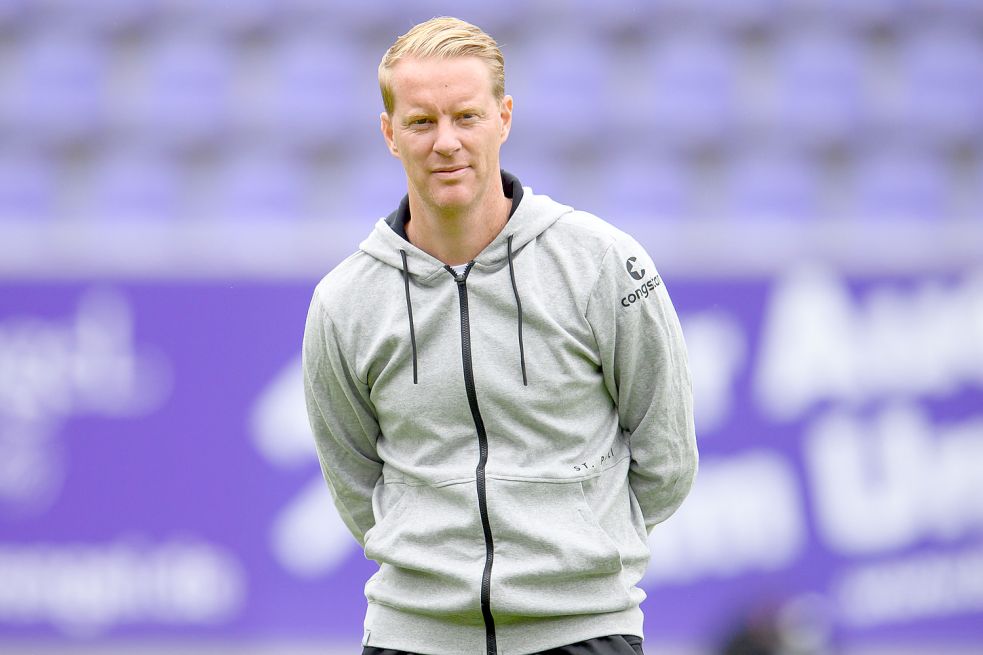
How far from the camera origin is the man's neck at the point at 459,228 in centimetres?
253

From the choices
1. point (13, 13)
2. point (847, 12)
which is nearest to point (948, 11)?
point (847, 12)

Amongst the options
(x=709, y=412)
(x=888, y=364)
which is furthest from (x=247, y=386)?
(x=888, y=364)

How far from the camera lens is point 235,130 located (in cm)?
884

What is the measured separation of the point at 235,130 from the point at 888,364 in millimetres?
4333

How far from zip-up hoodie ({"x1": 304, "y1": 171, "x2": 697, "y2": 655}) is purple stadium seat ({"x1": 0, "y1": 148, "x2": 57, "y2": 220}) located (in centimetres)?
638

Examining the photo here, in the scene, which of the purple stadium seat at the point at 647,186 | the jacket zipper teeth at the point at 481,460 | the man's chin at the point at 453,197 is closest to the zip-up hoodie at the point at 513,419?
the jacket zipper teeth at the point at 481,460

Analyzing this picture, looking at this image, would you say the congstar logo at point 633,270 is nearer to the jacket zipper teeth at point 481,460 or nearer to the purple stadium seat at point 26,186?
the jacket zipper teeth at point 481,460

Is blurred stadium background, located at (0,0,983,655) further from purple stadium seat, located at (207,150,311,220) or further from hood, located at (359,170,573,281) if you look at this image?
hood, located at (359,170,573,281)

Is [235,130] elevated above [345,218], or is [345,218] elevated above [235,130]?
[235,130]

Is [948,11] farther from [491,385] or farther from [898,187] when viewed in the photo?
[491,385]

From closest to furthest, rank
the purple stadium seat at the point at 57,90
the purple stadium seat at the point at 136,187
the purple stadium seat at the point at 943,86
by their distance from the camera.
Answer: the purple stadium seat at the point at 136,187 → the purple stadium seat at the point at 57,90 → the purple stadium seat at the point at 943,86

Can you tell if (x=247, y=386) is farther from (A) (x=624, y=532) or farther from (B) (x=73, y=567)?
(A) (x=624, y=532)

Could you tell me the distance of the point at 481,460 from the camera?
96.8 inches

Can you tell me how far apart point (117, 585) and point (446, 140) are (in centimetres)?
451
